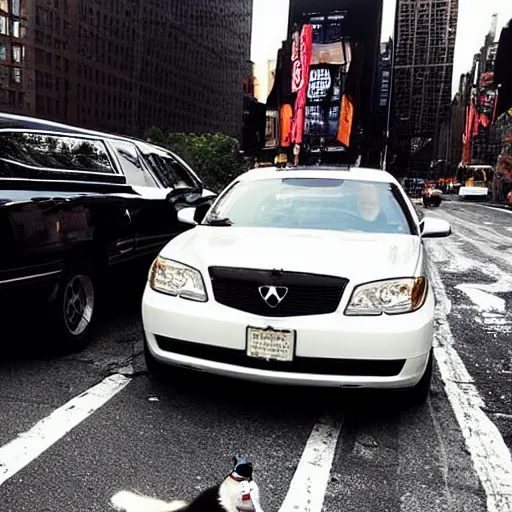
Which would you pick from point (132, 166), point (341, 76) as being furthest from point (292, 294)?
point (341, 76)

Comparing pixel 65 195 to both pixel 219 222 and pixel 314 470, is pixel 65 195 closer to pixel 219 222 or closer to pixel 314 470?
pixel 219 222

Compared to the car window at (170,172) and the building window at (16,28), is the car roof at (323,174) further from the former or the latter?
the building window at (16,28)

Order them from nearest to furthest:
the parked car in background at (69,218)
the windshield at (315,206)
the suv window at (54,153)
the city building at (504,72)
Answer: the parked car in background at (69,218) < the suv window at (54,153) < the windshield at (315,206) < the city building at (504,72)

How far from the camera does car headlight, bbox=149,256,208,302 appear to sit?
3410mm

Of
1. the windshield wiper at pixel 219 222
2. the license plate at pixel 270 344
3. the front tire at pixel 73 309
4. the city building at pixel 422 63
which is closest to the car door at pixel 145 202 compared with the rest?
the front tire at pixel 73 309

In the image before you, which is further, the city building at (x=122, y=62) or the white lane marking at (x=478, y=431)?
the city building at (x=122, y=62)

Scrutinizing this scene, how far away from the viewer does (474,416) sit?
11.6ft

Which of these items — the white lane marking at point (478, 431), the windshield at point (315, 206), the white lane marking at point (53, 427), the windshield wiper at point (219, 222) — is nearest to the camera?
the white lane marking at point (478, 431)

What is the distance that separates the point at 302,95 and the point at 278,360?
65.5 metres

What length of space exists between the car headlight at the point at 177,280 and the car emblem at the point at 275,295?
39 cm

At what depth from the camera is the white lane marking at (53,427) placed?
9.34ft

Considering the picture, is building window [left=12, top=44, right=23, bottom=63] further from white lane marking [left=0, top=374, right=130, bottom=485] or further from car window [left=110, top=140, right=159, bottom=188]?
white lane marking [left=0, top=374, right=130, bottom=485]

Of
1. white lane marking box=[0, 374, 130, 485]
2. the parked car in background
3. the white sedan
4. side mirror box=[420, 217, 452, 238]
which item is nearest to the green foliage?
the parked car in background

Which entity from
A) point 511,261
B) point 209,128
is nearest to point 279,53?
point 209,128
